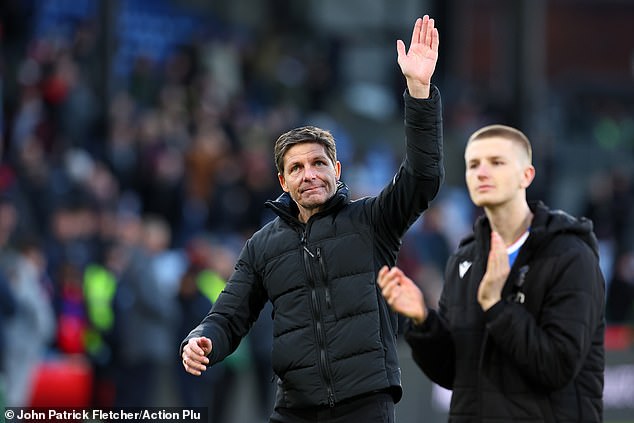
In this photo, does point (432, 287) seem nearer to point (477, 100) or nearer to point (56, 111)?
point (56, 111)

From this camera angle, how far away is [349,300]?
18.8 ft

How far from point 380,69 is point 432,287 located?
32.8 ft

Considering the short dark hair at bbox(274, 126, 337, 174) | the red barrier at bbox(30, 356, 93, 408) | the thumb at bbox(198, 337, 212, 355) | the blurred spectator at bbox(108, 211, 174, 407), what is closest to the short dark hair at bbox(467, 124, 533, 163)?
the short dark hair at bbox(274, 126, 337, 174)

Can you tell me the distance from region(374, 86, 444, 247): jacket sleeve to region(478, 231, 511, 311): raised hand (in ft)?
1.09

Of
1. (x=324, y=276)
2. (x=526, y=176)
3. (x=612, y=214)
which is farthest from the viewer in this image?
(x=612, y=214)

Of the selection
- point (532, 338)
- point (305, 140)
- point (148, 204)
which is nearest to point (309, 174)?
point (305, 140)

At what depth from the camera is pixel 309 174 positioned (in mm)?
5832

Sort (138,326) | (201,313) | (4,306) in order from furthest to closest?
(201,313) < (138,326) < (4,306)

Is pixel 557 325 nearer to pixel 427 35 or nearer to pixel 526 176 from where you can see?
pixel 526 176

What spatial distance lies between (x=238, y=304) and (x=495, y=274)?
109 cm

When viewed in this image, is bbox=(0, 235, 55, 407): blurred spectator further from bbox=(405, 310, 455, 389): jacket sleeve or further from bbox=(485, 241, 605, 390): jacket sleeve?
bbox=(485, 241, 605, 390): jacket sleeve

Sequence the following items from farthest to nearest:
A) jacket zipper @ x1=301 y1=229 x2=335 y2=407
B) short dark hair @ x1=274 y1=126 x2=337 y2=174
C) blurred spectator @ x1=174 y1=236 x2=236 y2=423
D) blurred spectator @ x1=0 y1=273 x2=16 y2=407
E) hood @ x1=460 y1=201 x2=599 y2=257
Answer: blurred spectator @ x1=174 y1=236 x2=236 y2=423 < blurred spectator @ x1=0 y1=273 x2=16 y2=407 < hood @ x1=460 y1=201 x2=599 y2=257 < short dark hair @ x1=274 y1=126 x2=337 y2=174 < jacket zipper @ x1=301 y1=229 x2=335 y2=407

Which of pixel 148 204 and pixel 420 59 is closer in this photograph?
pixel 420 59

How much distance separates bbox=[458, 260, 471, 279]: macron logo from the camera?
6.27 metres
